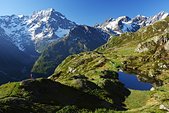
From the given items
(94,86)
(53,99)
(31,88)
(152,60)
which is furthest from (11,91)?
(152,60)

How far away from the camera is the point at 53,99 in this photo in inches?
2459

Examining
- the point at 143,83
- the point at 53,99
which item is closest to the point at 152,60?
the point at 143,83

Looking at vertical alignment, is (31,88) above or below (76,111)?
above

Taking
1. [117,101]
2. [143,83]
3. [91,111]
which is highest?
[143,83]

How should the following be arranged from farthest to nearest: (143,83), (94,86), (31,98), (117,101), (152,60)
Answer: (152,60)
(143,83)
(94,86)
(117,101)
(31,98)

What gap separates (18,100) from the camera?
5641 cm

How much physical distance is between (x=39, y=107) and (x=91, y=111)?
28.5 ft

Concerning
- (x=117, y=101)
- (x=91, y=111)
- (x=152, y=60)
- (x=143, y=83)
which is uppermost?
(x=152, y=60)

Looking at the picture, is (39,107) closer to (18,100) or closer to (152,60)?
(18,100)

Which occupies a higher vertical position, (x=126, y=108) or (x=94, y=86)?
(x=94, y=86)

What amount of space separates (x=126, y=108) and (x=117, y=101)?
4914mm

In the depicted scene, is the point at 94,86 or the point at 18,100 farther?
the point at 94,86

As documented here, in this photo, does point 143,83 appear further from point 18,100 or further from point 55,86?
point 18,100

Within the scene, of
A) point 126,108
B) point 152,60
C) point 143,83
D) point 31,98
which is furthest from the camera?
point 152,60
